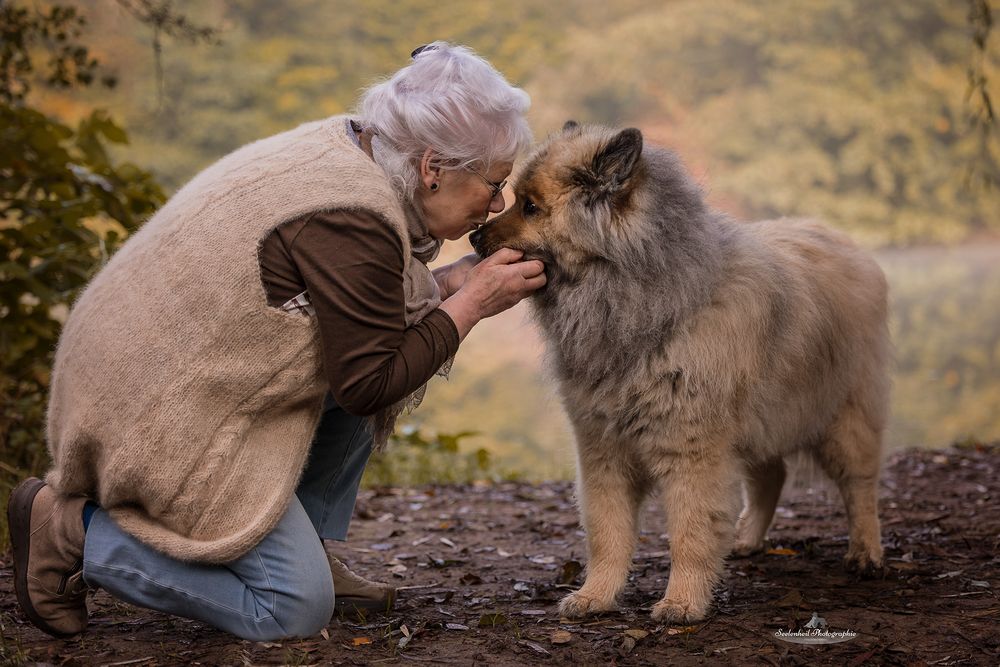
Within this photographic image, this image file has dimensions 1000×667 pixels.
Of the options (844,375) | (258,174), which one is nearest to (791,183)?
(844,375)

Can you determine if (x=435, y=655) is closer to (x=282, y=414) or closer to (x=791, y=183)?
(x=282, y=414)

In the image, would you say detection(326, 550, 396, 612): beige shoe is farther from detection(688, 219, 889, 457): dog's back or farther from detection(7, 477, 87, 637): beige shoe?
detection(688, 219, 889, 457): dog's back

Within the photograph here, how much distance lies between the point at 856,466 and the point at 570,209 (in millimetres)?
1487

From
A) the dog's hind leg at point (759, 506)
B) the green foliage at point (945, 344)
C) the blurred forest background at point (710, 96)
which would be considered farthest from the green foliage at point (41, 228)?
the blurred forest background at point (710, 96)

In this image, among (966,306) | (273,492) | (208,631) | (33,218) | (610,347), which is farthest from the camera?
(966,306)

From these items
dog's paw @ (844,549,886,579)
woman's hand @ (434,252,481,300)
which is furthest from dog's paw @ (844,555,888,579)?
woman's hand @ (434,252,481,300)

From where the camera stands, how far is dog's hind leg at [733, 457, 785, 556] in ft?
12.3

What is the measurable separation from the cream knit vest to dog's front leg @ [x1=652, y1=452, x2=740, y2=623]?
3.57ft

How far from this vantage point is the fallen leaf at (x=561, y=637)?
2672 millimetres

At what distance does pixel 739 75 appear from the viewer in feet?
72.3

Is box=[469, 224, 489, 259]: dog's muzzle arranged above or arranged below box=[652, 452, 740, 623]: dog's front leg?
above

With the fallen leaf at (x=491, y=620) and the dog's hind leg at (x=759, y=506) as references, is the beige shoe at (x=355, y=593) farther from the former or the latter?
the dog's hind leg at (x=759, y=506)

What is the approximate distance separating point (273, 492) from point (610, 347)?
1.08 meters

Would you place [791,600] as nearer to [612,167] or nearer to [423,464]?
[612,167]
